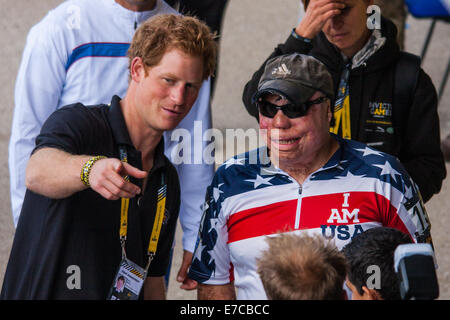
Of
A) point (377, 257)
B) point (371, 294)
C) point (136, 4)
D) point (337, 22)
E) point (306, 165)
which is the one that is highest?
point (136, 4)

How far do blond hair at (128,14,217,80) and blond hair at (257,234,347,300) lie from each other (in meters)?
0.99

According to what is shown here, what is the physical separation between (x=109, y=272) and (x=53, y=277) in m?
0.21

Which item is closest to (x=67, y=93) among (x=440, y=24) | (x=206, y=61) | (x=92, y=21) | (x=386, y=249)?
(x=92, y=21)

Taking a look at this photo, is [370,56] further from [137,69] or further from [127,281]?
Result: [127,281]

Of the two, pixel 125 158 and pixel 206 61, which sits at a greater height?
pixel 206 61

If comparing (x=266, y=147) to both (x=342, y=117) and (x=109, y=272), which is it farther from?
(x=109, y=272)

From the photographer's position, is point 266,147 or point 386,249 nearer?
point 386,249

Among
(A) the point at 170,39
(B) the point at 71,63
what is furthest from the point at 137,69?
(B) the point at 71,63

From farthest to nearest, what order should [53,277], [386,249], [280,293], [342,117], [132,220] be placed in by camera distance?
[342,117], [132,220], [53,277], [386,249], [280,293]

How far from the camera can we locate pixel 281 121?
2545mm

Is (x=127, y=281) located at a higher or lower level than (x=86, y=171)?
lower

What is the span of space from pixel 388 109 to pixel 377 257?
1056 mm

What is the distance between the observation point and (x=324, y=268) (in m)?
1.86

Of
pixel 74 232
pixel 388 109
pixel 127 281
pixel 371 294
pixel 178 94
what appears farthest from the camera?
pixel 388 109
